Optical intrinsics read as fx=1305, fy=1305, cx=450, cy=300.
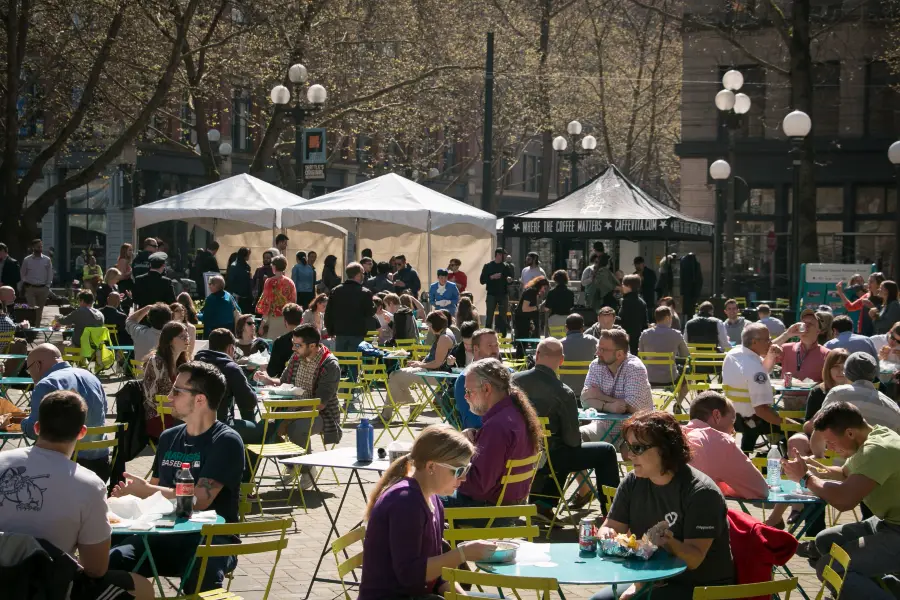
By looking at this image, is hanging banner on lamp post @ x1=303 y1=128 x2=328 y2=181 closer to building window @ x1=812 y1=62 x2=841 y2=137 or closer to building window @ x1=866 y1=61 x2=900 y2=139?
building window @ x1=812 y1=62 x2=841 y2=137

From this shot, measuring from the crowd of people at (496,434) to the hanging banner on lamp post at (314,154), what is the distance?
800cm

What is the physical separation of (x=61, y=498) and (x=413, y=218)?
18.3m

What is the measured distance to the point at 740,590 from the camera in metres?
4.87

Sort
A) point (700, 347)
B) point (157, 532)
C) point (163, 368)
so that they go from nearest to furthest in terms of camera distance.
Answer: point (157, 532), point (163, 368), point (700, 347)

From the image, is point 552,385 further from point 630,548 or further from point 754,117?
point 754,117

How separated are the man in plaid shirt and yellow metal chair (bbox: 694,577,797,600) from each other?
551 cm

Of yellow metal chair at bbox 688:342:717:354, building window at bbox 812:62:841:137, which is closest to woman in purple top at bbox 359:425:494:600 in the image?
yellow metal chair at bbox 688:342:717:354

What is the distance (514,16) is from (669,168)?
915 inches

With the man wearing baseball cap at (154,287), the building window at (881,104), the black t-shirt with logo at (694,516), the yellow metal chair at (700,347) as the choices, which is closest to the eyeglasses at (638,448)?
the black t-shirt with logo at (694,516)

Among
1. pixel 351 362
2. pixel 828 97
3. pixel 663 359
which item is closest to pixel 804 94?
pixel 828 97

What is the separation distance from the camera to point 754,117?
39594mm

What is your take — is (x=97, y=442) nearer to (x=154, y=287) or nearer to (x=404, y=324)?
(x=404, y=324)

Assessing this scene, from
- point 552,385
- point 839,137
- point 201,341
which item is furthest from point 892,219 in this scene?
point 552,385

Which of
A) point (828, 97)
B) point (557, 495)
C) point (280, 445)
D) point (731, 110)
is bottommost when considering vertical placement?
point (557, 495)
